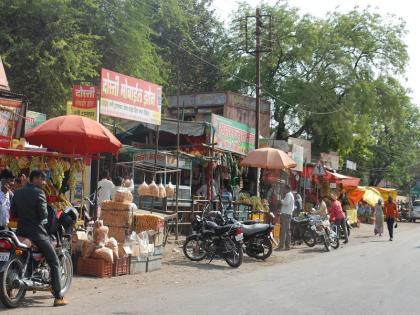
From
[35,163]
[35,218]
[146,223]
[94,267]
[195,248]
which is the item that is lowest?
[94,267]

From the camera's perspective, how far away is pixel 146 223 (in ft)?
38.0

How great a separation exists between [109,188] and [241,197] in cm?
668

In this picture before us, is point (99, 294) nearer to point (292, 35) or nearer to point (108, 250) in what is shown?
point (108, 250)

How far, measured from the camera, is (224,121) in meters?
20.7

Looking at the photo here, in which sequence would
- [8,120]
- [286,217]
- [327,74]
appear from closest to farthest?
[8,120]
[286,217]
[327,74]

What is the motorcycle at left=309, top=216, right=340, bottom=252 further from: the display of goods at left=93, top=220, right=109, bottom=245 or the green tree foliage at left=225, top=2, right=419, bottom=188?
Result: the green tree foliage at left=225, top=2, right=419, bottom=188

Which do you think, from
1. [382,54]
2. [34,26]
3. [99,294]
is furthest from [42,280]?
[382,54]

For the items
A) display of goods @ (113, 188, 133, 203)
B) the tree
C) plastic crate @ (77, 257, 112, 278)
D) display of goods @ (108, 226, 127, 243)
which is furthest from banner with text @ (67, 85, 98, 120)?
the tree

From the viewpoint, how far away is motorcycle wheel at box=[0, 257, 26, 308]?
689cm

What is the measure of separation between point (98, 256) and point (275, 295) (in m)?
3.41

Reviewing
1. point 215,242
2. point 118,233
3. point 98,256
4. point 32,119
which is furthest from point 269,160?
point 98,256

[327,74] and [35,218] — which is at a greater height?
[327,74]

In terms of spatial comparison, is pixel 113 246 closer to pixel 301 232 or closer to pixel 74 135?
pixel 74 135

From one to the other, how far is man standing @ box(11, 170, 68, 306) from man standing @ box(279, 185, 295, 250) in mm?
10147
